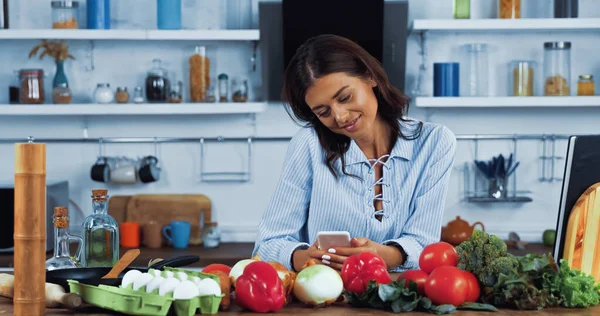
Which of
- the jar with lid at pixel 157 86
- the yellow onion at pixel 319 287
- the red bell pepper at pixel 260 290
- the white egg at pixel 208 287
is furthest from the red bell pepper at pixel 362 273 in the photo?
the jar with lid at pixel 157 86

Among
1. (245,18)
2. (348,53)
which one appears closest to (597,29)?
(245,18)

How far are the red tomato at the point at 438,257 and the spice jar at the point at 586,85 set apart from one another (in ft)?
8.72

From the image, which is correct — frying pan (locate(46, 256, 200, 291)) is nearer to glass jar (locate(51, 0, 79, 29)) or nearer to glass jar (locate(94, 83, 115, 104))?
glass jar (locate(94, 83, 115, 104))

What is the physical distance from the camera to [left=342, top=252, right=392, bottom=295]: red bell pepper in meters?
1.57

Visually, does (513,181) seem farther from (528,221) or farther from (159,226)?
(159,226)

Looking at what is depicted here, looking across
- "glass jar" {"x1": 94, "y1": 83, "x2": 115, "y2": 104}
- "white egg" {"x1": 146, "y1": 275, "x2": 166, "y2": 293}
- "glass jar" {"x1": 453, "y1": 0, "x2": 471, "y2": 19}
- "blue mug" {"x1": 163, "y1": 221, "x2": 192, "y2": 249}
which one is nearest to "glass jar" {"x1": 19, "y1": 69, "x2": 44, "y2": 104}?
"glass jar" {"x1": 94, "y1": 83, "x2": 115, "y2": 104}

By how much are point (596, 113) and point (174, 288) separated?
10.7 ft

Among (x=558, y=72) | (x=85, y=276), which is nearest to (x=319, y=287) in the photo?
(x=85, y=276)

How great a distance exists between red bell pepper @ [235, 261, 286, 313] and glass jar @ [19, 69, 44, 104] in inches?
108

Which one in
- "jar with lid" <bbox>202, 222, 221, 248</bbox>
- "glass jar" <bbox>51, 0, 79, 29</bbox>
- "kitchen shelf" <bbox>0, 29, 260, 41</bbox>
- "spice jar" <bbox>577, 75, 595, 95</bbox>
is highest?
"glass jar" <bbox>51, 0, 79, 29</bbox>

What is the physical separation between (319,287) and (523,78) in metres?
2.76

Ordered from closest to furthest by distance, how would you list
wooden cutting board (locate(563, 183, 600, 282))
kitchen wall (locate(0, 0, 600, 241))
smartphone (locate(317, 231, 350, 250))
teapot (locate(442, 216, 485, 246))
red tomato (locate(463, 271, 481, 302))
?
red tomato (locate(463, 271, 481, 302)) → wooden cutting board (locate(563, 183, 600, 282)) → smartphone (locate(317, 231, 350, 250)) → teapot (locate(442, 216, 485, 246)) → kitchen wall (locate(0, 0, 600, 241))

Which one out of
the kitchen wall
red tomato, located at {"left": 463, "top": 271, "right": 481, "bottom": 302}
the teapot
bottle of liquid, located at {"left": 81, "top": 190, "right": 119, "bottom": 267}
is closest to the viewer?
red tomato, located at {"left": 463, "top": 271, "right": 481, "bottom": 302}

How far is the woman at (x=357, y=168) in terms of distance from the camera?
2.19 metres
